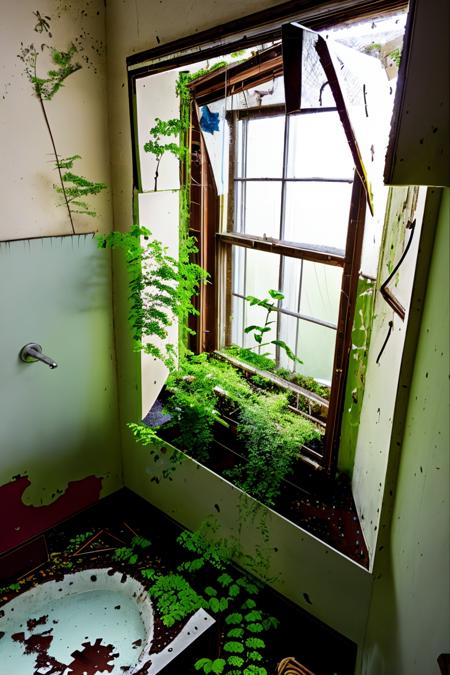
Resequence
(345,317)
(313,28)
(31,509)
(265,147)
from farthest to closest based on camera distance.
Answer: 1. (31,509)
2. (265,147)
3. (345,317)
4. (313,28)

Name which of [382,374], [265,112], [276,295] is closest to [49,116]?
[265,112]

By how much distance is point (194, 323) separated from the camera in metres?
2.55

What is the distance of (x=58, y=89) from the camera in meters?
2.05

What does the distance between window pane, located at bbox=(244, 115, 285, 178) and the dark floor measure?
185 centimetres

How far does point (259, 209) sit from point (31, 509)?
1.88 meters

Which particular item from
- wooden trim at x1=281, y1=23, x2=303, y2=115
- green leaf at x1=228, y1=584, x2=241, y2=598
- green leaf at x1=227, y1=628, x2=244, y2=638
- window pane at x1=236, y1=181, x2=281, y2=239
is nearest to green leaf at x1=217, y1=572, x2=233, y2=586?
green leaf at x1=228, y1=584, x2=241, y2=598

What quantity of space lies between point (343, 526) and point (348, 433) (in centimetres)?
36

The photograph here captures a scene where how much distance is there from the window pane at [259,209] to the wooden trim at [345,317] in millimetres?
433

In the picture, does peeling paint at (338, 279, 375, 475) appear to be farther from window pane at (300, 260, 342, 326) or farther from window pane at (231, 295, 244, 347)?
window pane at (231, 295, 244, 347)

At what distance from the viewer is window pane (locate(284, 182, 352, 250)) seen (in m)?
1.87

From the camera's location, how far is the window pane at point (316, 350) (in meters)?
2.04

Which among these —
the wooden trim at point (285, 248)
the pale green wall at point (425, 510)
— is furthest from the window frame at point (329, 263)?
the pale green wall at point (425, 510)

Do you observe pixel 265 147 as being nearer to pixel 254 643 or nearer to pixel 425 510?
pixel 425 510

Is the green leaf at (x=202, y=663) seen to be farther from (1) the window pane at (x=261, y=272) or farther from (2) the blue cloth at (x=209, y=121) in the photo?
(2) the blue cloth at (x=209, y=121)
